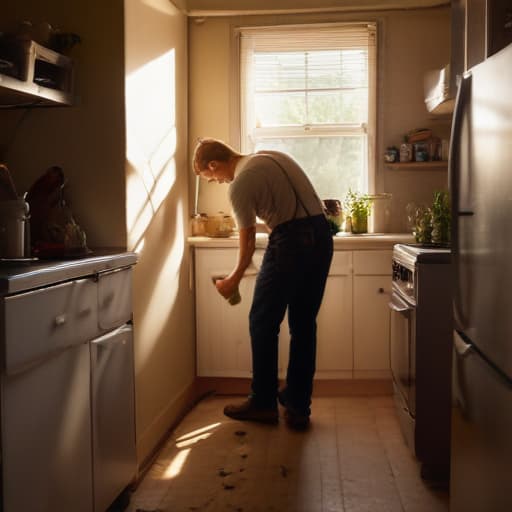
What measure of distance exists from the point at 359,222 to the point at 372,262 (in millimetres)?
324

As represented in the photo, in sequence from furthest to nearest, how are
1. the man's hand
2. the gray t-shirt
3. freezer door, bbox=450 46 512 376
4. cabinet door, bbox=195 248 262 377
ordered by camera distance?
cabinet door, bbox=195 248 262 377
the man's hand
the gray t-shirt
freezer door, bbox=450 46 512 376

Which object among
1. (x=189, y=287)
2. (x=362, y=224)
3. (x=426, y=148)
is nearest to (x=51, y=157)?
(x=189, y=287)

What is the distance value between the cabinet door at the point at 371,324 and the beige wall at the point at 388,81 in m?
0.49

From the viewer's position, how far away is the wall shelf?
3.78 meters

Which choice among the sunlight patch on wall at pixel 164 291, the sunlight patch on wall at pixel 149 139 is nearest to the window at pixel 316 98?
the sunlight patch on wall at pixel 149 139

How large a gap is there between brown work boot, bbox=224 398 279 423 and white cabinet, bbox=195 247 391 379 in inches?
16.9

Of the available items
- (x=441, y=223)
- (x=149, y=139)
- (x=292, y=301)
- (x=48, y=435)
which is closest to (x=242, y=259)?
(x=292, y=301)

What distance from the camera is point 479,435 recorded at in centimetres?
163

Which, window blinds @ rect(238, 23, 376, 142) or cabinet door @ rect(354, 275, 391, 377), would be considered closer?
cabinet door @ rect(354, 275, 391, 377)

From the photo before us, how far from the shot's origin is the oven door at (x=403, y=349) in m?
2.61

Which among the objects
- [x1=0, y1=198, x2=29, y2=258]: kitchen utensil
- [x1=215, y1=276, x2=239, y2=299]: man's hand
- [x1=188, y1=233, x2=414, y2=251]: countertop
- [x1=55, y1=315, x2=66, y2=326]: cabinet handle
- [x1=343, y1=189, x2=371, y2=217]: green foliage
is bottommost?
[x1=215, y1=276, x2=239, y2=299]: man's hand

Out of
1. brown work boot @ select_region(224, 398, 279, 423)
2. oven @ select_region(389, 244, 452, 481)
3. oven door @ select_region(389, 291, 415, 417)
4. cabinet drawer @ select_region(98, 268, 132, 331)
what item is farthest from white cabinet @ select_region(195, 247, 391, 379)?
cabinet drawer @ select_region(98, 268, 132, 331)

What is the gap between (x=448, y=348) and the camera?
249cm

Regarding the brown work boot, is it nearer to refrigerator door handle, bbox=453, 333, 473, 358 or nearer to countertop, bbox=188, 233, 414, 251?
countertop, bbox=188, 233, 414, 251
